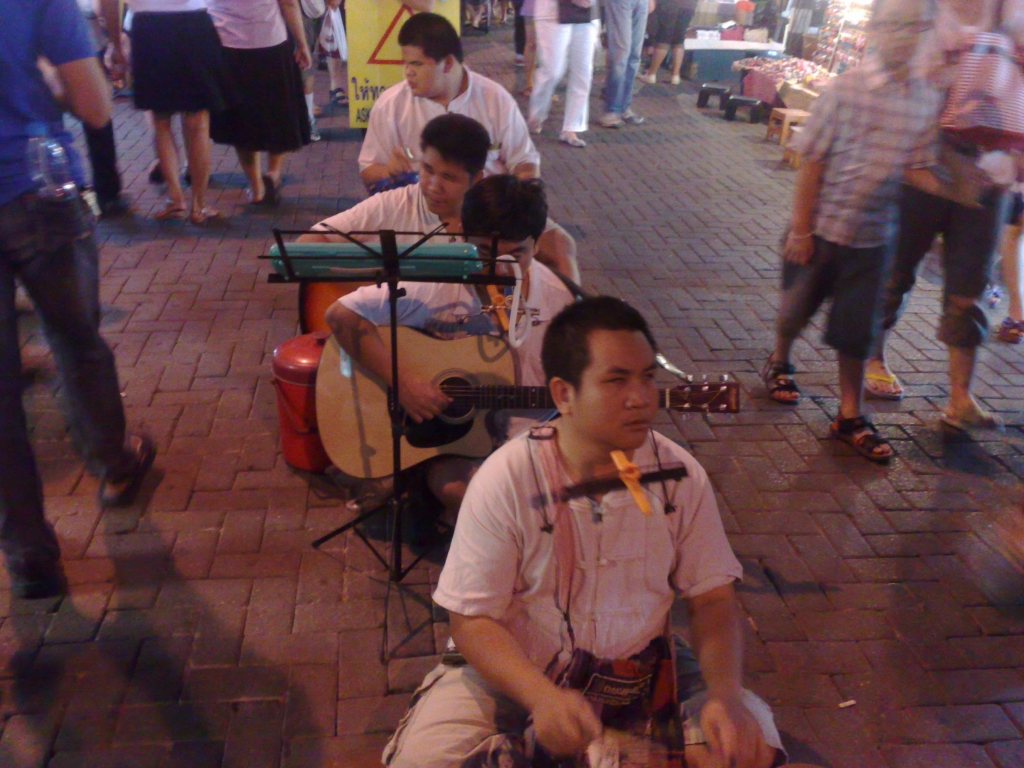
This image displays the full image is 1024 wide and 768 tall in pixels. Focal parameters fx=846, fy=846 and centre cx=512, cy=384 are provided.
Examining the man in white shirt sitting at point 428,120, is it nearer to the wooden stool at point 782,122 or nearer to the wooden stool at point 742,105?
the wooden stool at point 782,122

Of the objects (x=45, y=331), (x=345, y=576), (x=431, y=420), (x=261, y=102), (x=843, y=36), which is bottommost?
(x=345, y=576)

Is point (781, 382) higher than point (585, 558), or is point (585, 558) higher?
point (585, 558)

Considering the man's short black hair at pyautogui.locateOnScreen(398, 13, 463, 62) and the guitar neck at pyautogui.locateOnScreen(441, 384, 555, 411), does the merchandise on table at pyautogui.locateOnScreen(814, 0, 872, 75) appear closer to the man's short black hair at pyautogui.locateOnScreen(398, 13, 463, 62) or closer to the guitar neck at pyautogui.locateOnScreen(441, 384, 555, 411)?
the man's short black hair at pyautogui.locateOnScreen(398, 13, 463, 62)

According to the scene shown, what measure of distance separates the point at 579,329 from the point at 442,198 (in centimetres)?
154

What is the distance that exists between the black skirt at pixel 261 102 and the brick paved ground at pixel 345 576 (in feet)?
5.01

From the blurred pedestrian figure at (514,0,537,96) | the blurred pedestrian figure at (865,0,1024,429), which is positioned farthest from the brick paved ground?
the blurred pedestrian figure at (514,0,537,96)

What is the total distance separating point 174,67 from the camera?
223 inches

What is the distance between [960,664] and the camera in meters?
2.70

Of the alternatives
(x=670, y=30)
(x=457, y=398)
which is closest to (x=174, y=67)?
(x=457, y=398)

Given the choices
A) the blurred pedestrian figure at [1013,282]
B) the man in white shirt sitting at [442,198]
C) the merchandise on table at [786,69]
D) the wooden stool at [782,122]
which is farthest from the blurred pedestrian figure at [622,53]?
the man in white shirt sitting at [442,198]

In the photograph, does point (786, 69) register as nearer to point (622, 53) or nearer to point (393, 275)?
point (622, 53)

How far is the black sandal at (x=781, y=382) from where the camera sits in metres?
4.18

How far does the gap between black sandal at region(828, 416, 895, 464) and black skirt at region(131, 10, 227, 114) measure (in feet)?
15.1

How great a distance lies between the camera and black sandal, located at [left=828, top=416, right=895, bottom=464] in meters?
3.73
